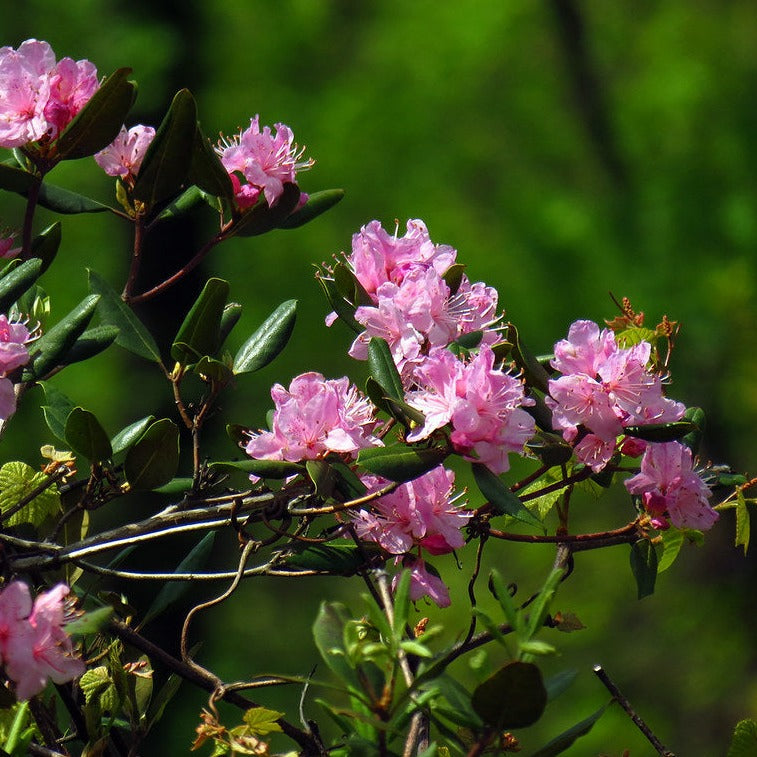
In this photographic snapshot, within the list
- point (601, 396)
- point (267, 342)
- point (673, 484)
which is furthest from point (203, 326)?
point (673, 484)

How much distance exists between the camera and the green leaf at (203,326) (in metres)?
1.27

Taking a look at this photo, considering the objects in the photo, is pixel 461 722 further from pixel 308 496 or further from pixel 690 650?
pixel 690 650

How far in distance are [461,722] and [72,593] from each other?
20.4 inches

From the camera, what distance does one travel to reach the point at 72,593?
1.23 metres

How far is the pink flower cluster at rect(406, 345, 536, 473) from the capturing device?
1.06 m

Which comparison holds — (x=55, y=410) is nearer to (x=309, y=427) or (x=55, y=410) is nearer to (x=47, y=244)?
(x=47, y=244)

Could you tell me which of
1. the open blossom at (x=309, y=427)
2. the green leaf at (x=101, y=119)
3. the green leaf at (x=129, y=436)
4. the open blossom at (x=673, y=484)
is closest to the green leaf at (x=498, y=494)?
the open blossom at (x=309, y=427)

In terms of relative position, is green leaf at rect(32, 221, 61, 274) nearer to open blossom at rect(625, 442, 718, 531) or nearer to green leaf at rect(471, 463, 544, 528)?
green leaf at rect(471, 463, 544, 528)

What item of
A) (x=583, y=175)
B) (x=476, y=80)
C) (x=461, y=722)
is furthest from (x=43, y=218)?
(x=461, y=722)

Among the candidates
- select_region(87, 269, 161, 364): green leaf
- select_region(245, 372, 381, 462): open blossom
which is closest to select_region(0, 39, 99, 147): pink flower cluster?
select_region(87, 269, 161, 364): green leaf

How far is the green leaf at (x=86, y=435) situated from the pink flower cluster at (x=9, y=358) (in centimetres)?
9

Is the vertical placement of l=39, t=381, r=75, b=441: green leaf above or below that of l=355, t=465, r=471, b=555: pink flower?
above

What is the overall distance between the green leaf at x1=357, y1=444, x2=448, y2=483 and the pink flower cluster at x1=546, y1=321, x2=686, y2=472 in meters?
0.17

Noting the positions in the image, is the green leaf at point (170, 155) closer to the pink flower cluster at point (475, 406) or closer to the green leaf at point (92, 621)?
the pink flower cluster at point (475, 406)
